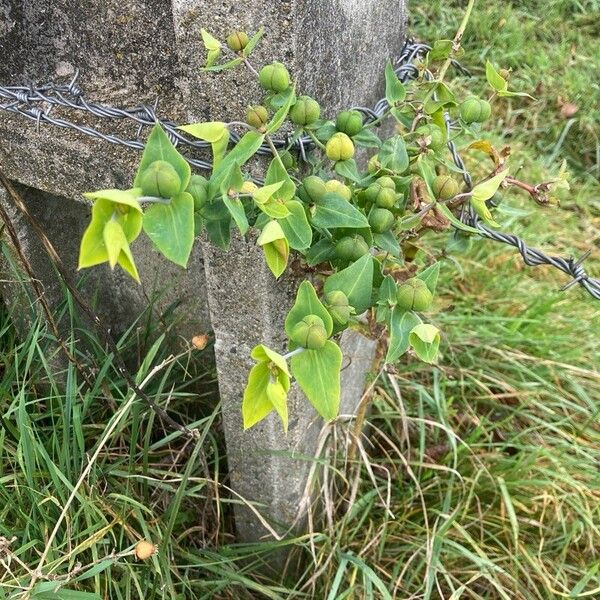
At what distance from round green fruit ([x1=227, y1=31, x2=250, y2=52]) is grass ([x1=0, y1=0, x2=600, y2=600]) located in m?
0.49

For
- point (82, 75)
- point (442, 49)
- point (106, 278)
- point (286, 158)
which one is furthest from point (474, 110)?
point (106, 278)

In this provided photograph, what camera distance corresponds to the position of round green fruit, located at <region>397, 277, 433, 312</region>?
0.83m

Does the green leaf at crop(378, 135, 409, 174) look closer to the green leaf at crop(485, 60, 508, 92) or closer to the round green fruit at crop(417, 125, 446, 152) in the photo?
the round green fruit at crop(417, 125, 446, 152)

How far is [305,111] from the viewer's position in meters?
0.84

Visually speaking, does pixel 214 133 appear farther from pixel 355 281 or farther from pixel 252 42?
pixel 355 281

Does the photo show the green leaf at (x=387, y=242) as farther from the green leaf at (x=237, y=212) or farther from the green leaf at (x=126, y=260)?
the green leaf at (x=126, y=260)

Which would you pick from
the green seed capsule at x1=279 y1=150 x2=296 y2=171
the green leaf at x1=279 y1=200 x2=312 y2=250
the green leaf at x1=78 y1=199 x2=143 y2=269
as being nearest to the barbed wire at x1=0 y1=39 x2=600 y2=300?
the green seed capsule at x1=279 y1=150 x2=296 y2=171

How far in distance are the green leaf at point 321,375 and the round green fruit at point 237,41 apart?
0.36m

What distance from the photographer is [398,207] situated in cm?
97

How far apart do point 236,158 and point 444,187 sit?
269mm

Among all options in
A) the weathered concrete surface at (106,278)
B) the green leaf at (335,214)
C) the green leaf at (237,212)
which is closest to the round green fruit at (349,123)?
the green leaf at (335,214)

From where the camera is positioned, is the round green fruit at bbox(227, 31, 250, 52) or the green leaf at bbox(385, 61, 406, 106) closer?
the round green fruit at bbox(227, 31, 250, 52)

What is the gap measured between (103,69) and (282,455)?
2.28ft

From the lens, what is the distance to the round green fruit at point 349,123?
0.90 metres
